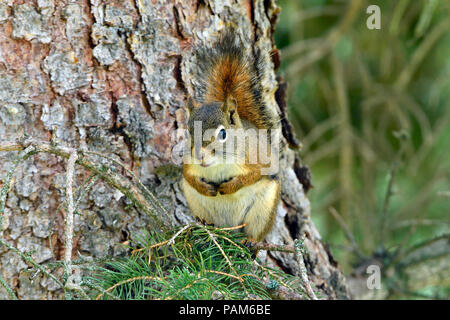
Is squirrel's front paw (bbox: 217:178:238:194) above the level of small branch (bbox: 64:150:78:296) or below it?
above

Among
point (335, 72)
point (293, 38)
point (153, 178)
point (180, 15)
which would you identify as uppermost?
point (293, 38)

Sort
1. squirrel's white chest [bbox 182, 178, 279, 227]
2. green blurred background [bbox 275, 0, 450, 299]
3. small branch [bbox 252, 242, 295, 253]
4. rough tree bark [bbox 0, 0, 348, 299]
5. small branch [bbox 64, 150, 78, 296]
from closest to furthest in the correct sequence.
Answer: small branch [bbox 64, 150, 78, 296] < small branch [bbox 252, 242, 295, 253] < rough tree bark [bbox 0, 0, 348, 299] < squirrel's white chest [bbox 182, 178, 279, 227] < green blurred background [bbox 275, 0, 450, 299]

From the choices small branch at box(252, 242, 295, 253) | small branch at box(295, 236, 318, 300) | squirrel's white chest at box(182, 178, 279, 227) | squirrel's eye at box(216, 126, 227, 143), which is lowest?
small branch at box(295, 236, 318, 300)

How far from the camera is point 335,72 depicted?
2068 millimetres

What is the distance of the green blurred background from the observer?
177 cm

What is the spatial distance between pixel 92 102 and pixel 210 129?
28cm

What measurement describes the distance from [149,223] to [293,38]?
4.56 feet

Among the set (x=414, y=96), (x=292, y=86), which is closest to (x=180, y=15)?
(x=292, y=86)

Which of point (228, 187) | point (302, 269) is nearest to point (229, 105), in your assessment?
point (228, 187)

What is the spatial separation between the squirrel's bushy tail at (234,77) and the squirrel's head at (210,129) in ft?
0.14

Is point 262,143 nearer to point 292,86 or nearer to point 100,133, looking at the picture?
point 100,133

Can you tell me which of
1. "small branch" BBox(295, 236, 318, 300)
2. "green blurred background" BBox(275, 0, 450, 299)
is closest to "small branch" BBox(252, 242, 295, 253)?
"small branch" BBox(295, 236, 318, 300)

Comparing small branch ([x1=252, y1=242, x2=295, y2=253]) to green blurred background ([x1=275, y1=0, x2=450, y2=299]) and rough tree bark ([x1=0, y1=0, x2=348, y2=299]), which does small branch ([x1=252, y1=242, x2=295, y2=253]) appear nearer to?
rough tree bark ([x1=0, y1=0, x2=348, y2=299])
